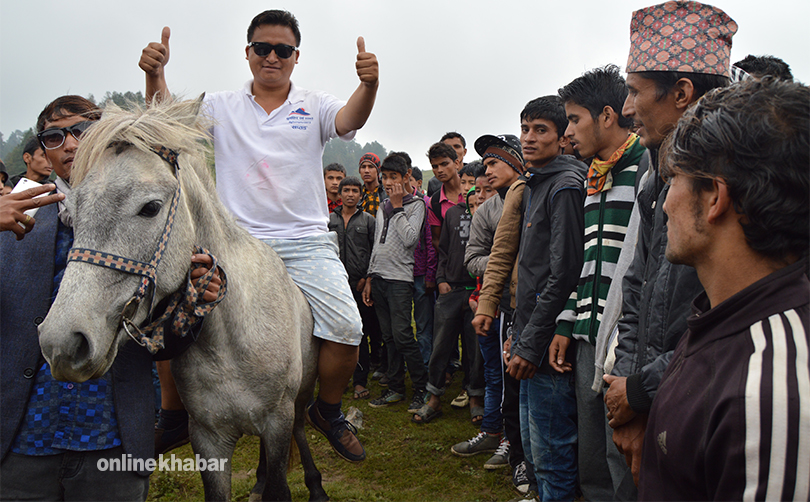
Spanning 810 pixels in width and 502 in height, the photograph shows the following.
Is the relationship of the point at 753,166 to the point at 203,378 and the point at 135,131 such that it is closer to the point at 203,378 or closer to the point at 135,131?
the point at 135,131

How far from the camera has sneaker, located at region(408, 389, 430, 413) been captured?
19.4 feet

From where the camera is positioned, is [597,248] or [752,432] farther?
[597,248]

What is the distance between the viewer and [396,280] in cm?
621

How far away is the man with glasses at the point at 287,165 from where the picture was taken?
10.4 feet

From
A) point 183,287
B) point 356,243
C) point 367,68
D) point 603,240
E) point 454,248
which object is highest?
point 367,68

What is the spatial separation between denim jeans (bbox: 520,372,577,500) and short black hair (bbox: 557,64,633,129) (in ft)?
5.50

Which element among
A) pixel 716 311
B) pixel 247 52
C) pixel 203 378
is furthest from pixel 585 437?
pixel 247 52

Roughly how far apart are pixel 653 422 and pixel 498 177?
347 cm

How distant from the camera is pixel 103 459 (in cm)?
204

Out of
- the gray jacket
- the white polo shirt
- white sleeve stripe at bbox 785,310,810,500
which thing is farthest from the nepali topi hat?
the gray jacket

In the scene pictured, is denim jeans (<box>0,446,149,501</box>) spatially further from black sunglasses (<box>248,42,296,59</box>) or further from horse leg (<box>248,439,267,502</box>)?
black sunglasses (<box>248,42,296,59</box>)

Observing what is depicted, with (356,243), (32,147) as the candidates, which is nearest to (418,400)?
(356,243)

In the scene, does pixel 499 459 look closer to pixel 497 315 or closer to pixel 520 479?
pixel 520 479

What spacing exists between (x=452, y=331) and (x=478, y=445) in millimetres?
1330
